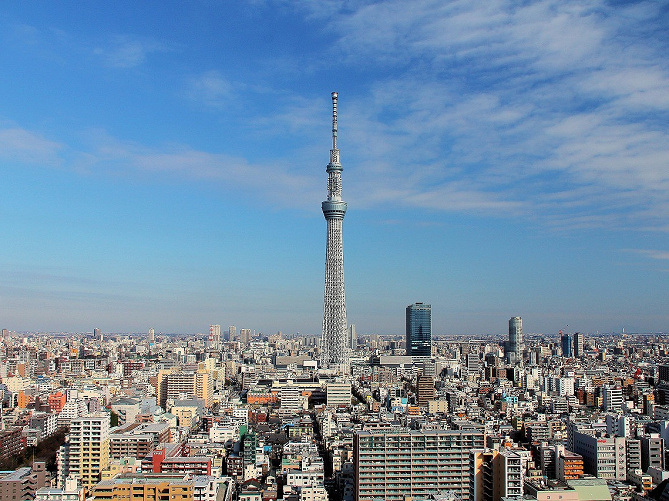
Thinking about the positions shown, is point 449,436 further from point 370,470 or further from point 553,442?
point 553,442

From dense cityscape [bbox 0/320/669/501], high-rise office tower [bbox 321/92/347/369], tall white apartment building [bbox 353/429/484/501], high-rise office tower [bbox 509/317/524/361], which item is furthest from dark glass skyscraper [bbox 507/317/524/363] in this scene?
tall white apartment building [bbox 353/429/484/501]

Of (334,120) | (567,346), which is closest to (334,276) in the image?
(334,120)

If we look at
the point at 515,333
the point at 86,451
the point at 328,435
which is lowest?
the point at 328,435

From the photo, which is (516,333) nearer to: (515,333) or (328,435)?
(515,333)

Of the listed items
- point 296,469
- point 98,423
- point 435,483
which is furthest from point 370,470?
point 98,423

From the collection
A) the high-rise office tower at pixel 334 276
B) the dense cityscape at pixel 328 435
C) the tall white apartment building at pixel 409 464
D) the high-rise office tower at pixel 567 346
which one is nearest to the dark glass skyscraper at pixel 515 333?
the high-rise office tower at pixel 567 346

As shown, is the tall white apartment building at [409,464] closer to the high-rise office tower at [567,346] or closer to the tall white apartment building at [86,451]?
the tall white apartment building at [86,451]

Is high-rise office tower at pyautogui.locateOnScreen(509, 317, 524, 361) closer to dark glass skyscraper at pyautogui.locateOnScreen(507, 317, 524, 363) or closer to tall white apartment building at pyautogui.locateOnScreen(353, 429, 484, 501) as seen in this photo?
dark glass skyscraper at pyautogui.locateOnScreen(507, 317, 524, 363)
